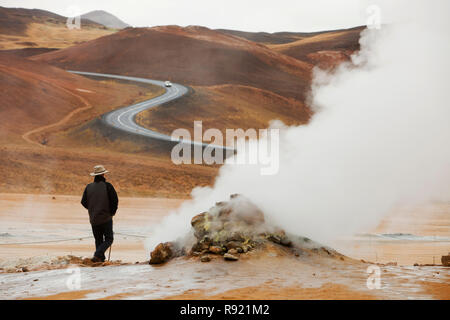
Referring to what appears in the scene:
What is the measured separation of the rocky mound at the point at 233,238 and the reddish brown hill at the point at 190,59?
58.4 m

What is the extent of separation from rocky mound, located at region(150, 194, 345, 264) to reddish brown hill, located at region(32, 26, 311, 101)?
58.4 meters

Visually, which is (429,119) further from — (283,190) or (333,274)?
(333,274)

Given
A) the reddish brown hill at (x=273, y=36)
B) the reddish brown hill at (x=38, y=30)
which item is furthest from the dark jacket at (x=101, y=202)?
the reddish brown hill at (x=273, y=36)

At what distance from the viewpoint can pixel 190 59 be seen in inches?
2980

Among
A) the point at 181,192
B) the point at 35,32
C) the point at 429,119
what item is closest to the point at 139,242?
the point at 429,119

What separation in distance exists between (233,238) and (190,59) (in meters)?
68.0

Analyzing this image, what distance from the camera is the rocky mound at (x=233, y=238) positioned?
368 inches

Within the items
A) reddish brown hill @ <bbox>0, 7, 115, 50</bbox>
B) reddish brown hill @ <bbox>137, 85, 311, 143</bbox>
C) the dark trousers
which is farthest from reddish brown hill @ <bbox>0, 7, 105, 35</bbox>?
the dark trousers

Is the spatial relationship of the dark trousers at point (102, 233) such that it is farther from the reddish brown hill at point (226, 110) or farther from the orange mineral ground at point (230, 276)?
the reddish brown hill at point (226, 110)

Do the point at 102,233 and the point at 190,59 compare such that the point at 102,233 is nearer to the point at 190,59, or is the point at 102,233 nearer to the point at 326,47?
the point at 190,59

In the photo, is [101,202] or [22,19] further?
[22,19]

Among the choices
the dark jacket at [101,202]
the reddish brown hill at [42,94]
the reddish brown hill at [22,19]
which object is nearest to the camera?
the dark jacket at [101,202]

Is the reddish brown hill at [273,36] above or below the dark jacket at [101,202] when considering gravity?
above

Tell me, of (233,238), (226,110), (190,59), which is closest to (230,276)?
(233,238)
